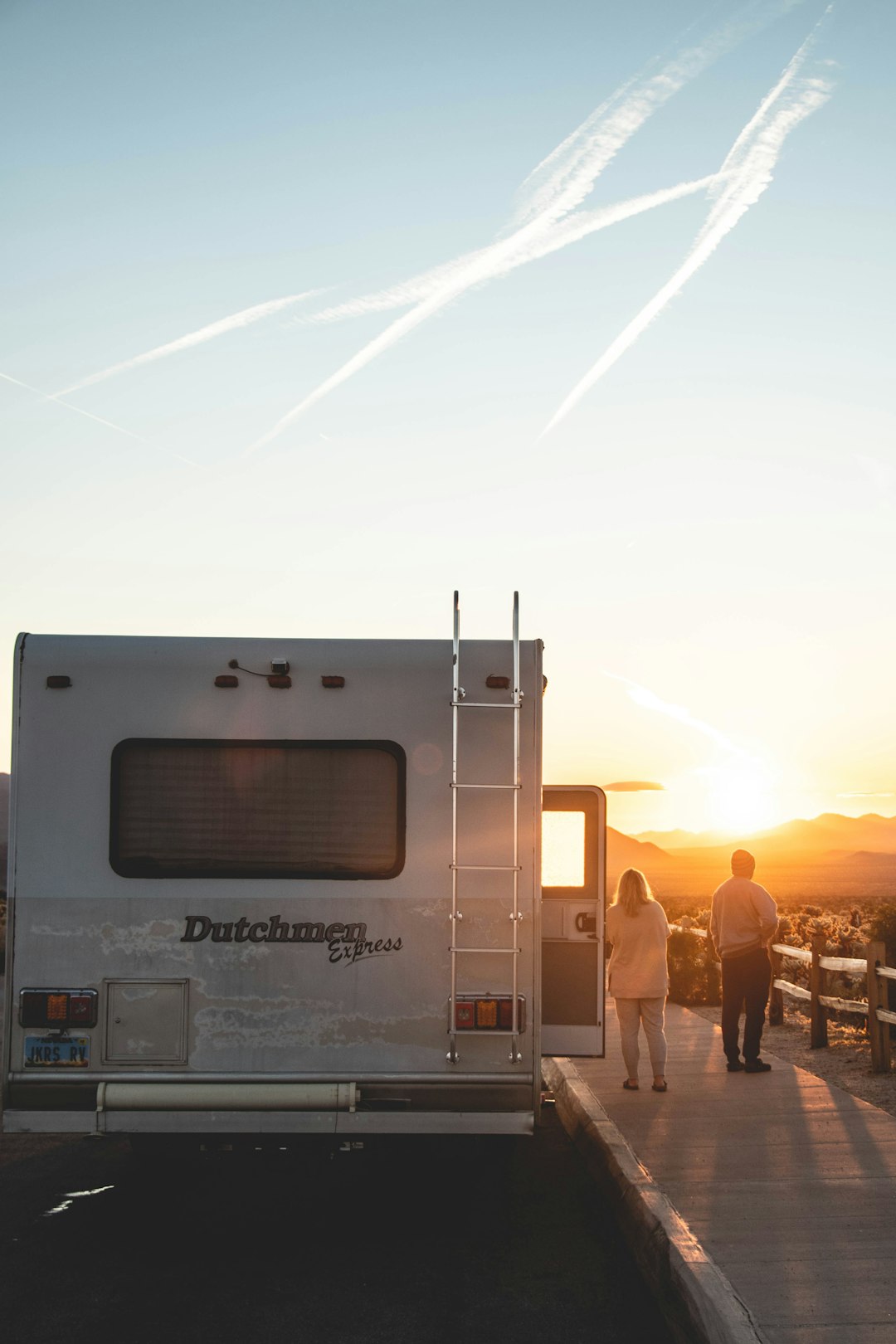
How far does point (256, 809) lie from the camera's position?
6.43 metres

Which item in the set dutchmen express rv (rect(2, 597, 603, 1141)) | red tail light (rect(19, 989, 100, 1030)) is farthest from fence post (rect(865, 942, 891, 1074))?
red tail light (rect(19, 989, 100, 1030))

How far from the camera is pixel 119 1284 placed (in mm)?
5715

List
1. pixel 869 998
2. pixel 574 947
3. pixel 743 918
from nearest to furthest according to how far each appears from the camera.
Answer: pixel 574 947 < pixel 743 918 < pixel 869 998

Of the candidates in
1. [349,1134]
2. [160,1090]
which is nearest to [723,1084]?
[349,1134]

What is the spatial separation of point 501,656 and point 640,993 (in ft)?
12.1

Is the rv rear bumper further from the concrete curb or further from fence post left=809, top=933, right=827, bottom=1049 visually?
fence post left=809, top=933, right=827, bottom=1049

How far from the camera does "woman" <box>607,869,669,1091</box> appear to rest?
9164mm

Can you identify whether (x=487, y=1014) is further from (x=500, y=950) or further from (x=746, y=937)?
(x=746, y=937)

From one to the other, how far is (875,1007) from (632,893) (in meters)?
2.98

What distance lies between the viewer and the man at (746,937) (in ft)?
32.6

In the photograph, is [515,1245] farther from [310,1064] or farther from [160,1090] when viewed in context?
[160,1090]

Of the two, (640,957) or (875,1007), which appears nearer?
(640,957)

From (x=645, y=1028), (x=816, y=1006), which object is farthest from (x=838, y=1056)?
(x=645, y=1028)

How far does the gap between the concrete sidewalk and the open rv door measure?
62cm
